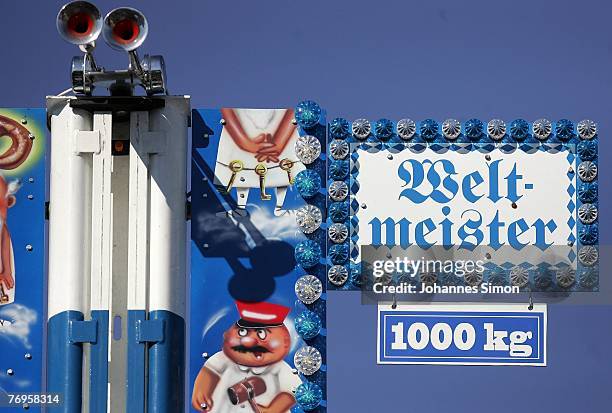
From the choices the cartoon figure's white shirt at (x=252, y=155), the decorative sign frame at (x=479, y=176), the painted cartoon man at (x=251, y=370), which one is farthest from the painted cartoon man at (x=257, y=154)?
the painted cartoon man at (x=251, y=370)

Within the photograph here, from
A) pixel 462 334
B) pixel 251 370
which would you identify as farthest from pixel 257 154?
pixel 462 334

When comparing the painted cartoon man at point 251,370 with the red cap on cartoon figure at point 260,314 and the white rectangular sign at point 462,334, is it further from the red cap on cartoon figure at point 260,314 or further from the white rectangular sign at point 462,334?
the white rectangular sign at point 462,334

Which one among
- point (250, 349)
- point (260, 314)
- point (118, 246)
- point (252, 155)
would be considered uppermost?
point (252, 155)

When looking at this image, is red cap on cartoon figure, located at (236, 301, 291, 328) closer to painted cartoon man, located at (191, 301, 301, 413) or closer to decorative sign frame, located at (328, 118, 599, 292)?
painted cartoon man, located at (191, 301, 301, 413)

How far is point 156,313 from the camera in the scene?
1117 cm

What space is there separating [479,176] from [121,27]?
10.5 ft

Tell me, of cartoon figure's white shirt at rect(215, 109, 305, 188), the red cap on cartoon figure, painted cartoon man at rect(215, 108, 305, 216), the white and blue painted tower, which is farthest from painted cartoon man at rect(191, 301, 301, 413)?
cartoon figure's white shirt at rect(215, 109, 305, 188)

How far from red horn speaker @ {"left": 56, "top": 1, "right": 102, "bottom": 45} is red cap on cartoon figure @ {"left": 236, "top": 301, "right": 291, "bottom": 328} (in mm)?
2482

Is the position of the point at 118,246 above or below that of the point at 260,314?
above

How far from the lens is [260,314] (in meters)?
11.5

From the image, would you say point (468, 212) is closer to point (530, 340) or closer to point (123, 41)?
point (530, 340)

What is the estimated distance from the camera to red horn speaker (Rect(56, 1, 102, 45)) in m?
10.4

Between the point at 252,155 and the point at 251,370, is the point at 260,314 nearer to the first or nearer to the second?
the point at 251,370

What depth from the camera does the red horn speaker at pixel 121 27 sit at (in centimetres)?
1027
